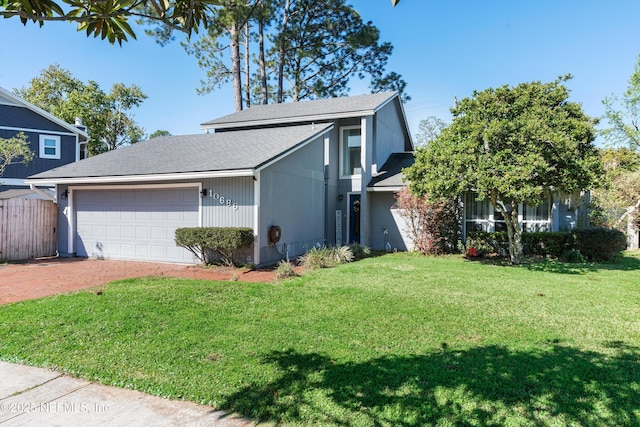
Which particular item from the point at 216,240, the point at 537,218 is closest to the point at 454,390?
the point at 216,240

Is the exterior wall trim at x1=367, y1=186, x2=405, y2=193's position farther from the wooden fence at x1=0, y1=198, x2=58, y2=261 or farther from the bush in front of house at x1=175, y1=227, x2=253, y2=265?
the wooden fence at x1=0, y1=198, x2=58, y2=261

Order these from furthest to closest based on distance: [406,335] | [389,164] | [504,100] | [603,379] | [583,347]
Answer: [389,164]
[504,100]
[406,335]
[583,347]
[603,379]

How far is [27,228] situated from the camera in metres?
12.1

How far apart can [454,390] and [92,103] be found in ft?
117

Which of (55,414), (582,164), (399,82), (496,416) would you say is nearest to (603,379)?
(496,416)

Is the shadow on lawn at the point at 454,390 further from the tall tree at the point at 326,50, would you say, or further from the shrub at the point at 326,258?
the tall tree at the point at 326,50

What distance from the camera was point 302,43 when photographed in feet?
87.3

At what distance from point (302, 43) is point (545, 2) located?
19784mm

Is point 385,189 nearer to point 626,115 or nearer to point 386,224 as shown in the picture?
point 386,224

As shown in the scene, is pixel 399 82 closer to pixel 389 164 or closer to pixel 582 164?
pixel 389 164

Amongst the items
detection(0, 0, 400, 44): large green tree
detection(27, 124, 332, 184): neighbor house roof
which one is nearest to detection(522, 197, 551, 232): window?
detection(27, 124, 332, 184): neighbor house roof

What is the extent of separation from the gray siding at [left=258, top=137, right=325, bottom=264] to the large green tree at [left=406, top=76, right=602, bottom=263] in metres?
3.49

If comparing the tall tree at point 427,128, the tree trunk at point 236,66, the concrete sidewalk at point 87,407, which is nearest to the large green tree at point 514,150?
the concrete sidewalk at point 87,407

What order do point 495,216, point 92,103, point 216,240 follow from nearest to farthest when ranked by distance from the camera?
1. point 216,240
2. point 495,216
3. point 92,103
